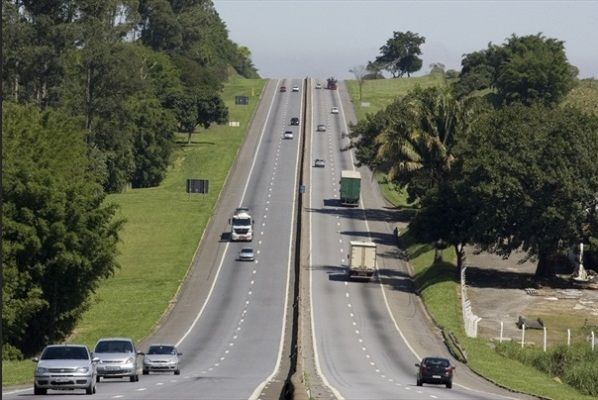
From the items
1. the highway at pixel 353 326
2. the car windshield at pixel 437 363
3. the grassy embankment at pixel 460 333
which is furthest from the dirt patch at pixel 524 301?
the car windshield at pixel 437 363

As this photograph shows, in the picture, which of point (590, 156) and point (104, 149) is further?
point (104, 149)

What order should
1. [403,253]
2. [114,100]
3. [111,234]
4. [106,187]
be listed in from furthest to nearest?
[106,187], [114,100], [403,253], [111,234]

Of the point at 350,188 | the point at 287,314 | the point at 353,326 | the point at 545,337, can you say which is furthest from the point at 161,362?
the point at 350,188

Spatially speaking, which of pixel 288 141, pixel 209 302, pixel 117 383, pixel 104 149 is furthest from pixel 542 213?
pixel 288 141

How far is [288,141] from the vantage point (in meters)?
185

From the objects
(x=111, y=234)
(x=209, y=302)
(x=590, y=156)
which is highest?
(x=590, y=156)

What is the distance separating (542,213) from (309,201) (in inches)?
2117

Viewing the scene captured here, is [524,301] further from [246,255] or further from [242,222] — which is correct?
[242,222]

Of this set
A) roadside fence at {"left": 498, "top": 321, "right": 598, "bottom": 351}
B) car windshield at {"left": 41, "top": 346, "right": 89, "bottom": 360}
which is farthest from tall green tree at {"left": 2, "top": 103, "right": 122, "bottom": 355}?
car windshield at {"left": 41, "top": 346, "right": 89, "bottom": 360}

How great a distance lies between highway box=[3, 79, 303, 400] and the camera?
41375 millimetres

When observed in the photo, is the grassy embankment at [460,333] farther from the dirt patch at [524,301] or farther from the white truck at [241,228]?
the white truck at [241,228]

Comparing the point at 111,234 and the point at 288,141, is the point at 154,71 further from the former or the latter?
the point at 111,234

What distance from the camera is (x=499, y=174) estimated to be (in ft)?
297

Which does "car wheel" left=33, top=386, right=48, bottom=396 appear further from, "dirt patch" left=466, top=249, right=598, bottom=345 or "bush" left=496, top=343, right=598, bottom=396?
"dirt patch" left=466, top=249, right=598, bottom=345
